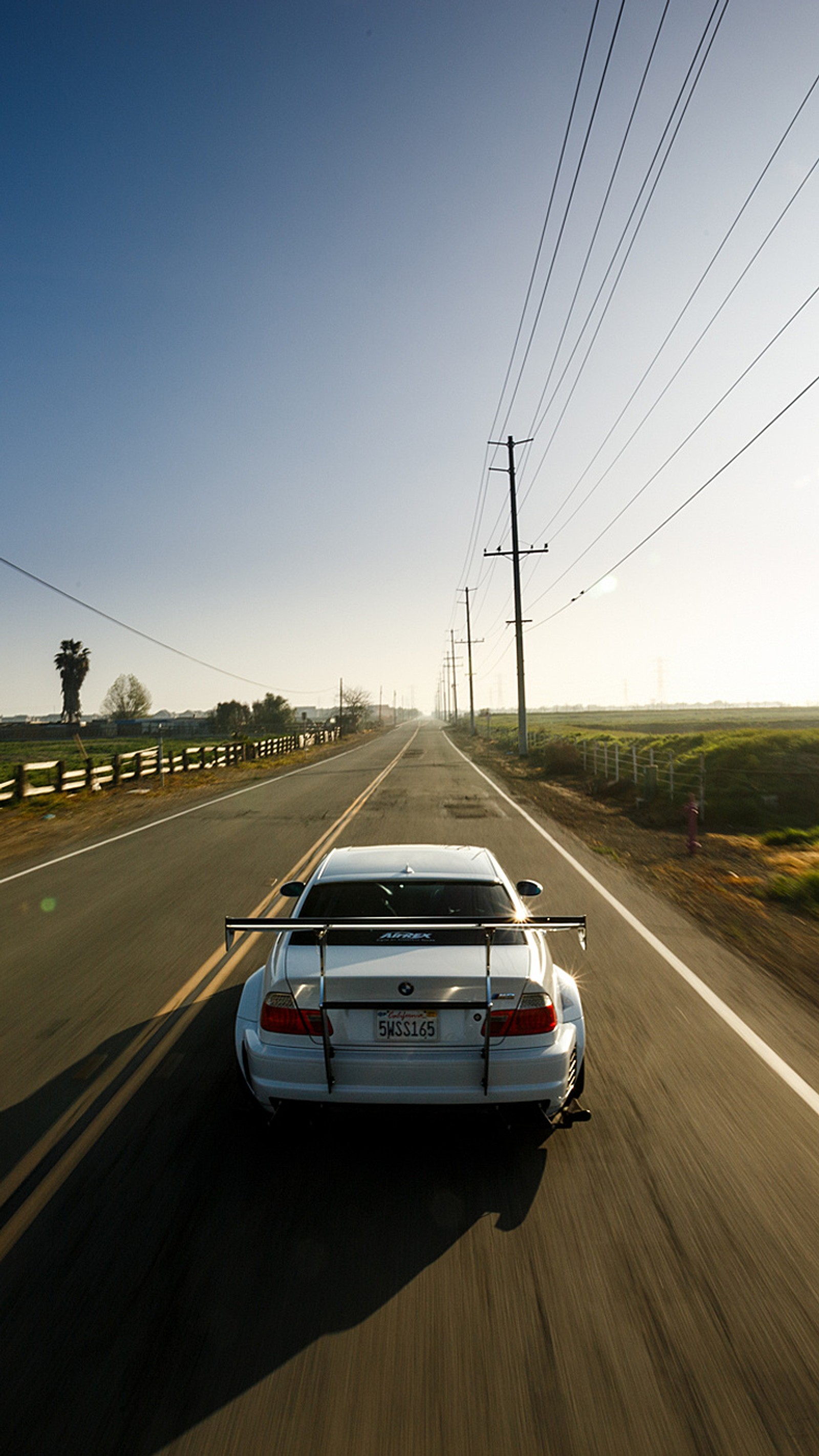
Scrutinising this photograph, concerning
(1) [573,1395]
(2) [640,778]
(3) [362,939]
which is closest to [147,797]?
(2) [640,778]

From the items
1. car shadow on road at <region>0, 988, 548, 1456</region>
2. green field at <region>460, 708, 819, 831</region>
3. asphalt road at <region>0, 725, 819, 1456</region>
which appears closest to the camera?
asphalt road at <region>0, 725, 819, 1456</region>

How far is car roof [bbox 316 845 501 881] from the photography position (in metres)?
5.01

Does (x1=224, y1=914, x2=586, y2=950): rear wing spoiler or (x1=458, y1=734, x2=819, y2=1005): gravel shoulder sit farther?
(x1=458, y1=734, x2=819, y2=1005): gravel shoulder

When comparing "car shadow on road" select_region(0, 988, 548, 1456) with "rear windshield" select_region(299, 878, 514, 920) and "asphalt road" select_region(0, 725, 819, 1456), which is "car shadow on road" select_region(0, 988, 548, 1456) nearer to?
"asphalt road" select_region(0, 725, 819, 1456)

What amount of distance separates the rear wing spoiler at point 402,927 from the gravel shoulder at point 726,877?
3620 millimetres

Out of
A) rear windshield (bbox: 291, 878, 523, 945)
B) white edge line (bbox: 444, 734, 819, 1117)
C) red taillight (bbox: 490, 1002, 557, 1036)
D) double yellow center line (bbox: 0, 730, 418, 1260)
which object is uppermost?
rear windshield (bbox: 291, 878, 523, 945)

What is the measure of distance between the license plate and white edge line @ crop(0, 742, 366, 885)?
989 cm

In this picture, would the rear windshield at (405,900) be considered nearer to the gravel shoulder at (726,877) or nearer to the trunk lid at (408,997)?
the trunk lid at (408,997)

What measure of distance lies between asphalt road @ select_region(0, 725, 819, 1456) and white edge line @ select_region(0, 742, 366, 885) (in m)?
7.37

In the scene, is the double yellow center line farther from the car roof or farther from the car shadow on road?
the car roof

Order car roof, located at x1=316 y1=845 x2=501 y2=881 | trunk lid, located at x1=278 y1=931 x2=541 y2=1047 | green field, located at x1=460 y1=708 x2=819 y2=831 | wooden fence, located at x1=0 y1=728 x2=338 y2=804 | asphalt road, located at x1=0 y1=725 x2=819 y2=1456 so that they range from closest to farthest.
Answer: asphalt road, located at x1=0 y1=725 x2=819 y2=1456 < trunk lid, located at x1=278 y1=931 x2=541 y2=1047 < car roof, located at x1=316 y1=845 x2=501 y2=881 < green field, located at x1=460 y1=708 x2=819 y2=831 < wooden fence, located at x1=0 y1=728 x2=338 y2=804

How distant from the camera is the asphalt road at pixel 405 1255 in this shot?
96.2 inches

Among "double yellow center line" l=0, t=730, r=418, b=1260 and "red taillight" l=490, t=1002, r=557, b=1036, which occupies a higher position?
"red taillight" l=490, t=1002, r=557, b=1036

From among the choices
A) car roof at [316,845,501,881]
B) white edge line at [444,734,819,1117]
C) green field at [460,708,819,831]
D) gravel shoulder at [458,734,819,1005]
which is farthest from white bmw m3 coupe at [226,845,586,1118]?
green field at [460,708,819,831]
